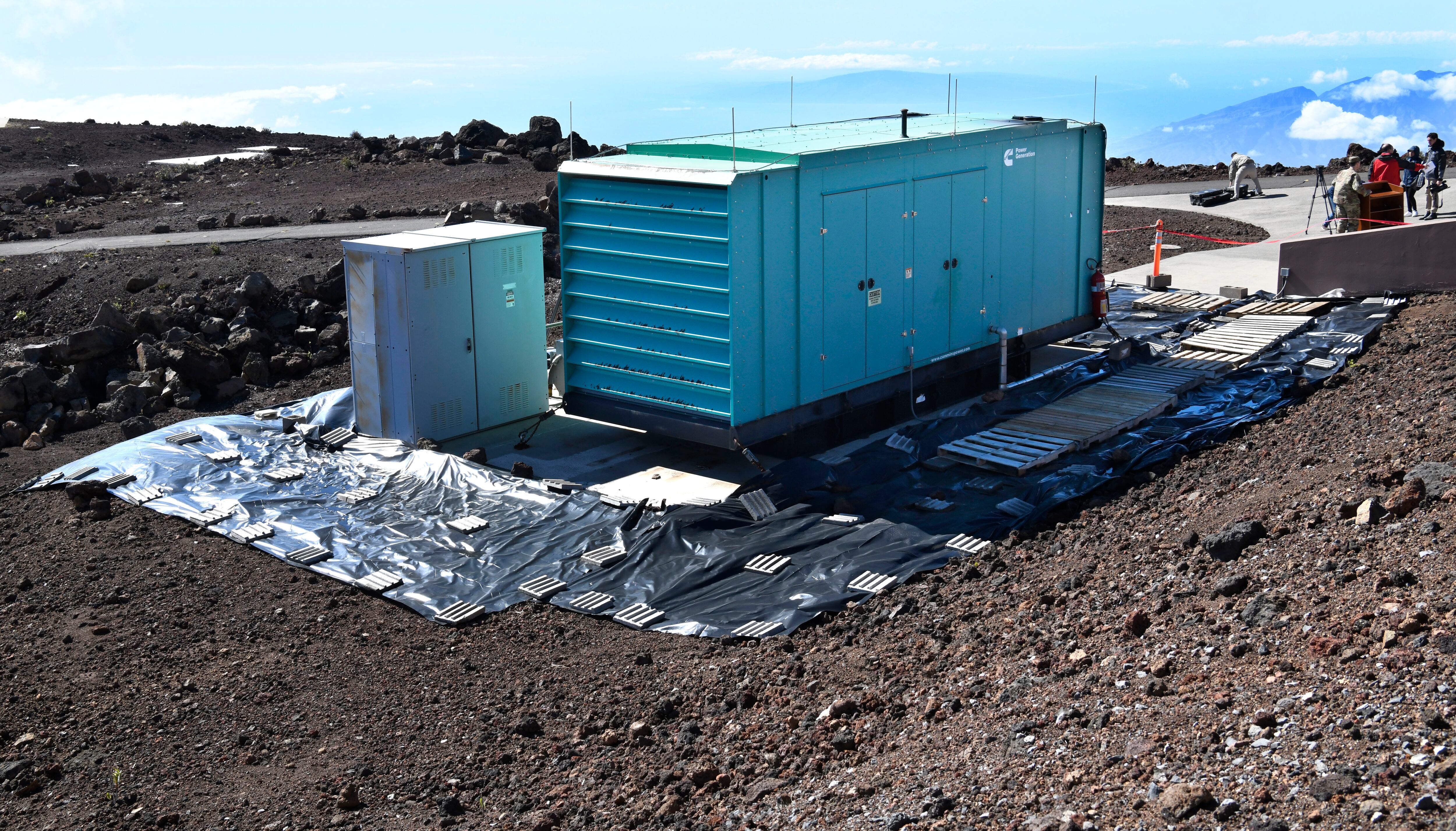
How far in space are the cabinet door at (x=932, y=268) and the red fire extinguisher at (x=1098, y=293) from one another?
2.87m

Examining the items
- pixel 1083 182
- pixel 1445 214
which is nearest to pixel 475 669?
pixel 1083 182

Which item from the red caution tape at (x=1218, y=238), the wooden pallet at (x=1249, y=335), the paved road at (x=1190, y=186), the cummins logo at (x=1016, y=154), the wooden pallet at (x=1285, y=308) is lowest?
the wooden pallet at (x=1249, y=335)

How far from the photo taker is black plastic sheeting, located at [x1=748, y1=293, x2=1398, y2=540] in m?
9.91

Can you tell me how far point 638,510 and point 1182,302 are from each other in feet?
31.6

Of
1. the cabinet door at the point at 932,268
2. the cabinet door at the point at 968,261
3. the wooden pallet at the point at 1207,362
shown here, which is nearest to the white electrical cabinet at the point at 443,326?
the cabinet door at the point at 932,268

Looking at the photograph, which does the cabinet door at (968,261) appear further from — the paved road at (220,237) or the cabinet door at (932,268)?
the paved road at (220,237)

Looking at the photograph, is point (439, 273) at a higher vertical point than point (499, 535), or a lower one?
higher

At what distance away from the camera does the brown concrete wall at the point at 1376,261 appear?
15.1 metres

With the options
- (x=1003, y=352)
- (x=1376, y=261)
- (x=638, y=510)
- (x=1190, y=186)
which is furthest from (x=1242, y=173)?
(x=638, y=510)

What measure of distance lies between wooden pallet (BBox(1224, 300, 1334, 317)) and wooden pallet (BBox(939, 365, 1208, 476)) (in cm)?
298

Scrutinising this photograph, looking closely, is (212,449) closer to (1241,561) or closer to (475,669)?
(475,669)

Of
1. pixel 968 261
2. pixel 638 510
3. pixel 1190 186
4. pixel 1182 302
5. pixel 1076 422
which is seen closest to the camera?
pixel 638 510

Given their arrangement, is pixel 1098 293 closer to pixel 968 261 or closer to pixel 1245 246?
pixel 968 261

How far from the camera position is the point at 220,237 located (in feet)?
69.2
